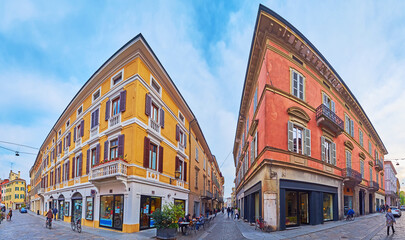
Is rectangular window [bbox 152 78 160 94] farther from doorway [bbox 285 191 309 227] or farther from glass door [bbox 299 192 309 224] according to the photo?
glass door [bbox 299 192 309 224]

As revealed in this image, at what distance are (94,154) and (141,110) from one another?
587 centimetres

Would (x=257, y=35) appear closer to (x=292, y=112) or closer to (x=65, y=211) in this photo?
(x=292, y=112)

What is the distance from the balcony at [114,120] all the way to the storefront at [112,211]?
4547mm

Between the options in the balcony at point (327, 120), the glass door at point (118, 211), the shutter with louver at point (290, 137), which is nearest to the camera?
the glass door at point (118, 211)

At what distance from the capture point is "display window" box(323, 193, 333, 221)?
1820cm

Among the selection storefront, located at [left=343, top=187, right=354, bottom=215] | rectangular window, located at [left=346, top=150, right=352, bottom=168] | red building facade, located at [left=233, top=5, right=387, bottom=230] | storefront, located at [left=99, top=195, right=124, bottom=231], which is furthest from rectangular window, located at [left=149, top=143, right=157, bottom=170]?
storefront, located at [left=343, top=187, right=354, bottom=215]

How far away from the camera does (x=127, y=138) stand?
15.4 m

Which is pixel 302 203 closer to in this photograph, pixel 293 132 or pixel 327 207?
pixel 327 207

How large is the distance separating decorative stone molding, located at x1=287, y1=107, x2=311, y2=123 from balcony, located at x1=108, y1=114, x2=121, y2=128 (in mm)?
10796

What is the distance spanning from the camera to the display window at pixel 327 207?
18203 mm

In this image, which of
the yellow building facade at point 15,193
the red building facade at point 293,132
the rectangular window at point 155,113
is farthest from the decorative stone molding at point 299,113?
the yellow building facade at point 15,193

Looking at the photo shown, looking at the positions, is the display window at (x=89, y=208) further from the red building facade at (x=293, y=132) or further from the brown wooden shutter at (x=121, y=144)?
the red building facade at (x=293, y=132)

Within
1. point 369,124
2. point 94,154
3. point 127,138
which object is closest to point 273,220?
point 127,138

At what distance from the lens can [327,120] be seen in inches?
728
